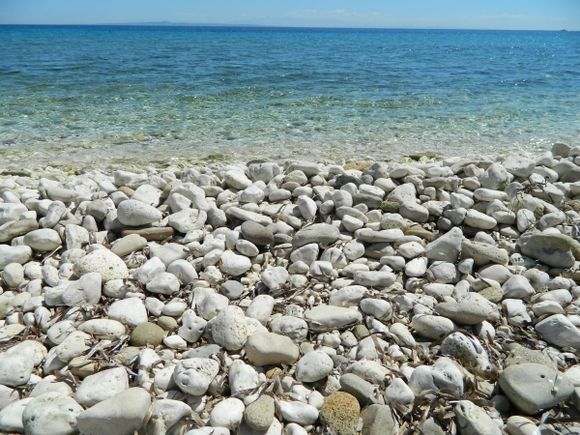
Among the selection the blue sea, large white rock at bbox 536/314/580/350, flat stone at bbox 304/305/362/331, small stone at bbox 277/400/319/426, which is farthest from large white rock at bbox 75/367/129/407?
the blue sea

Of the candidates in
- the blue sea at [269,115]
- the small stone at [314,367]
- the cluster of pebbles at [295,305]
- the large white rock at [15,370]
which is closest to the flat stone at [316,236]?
the cluster of pebbles at [295,305]

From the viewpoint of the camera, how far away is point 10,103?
9.73 metres

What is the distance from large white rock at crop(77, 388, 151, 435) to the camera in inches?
68.9

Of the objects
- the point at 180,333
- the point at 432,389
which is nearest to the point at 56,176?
the point at 180,333

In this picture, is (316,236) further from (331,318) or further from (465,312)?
(465,312)

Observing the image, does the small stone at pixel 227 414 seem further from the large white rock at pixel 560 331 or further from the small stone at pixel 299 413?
the large white rock at pixel 560 331

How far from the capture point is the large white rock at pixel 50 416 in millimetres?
1782

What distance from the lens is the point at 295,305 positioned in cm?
260

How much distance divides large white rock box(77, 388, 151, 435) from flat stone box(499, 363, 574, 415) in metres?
1.48

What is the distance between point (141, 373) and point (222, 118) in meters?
7.10

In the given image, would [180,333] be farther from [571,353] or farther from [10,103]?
[10,103]

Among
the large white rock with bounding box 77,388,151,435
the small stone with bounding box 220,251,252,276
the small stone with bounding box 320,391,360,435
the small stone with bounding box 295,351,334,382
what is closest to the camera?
the large white rock with bounding box 77,388,151,435

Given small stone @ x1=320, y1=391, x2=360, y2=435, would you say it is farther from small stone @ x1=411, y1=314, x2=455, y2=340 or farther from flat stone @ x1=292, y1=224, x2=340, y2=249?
flat stone @ x1=292, y1=224, x2=340, y2=249

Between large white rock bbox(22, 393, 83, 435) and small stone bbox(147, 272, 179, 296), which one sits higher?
small stone bbox(147, 272, 179, 296)
